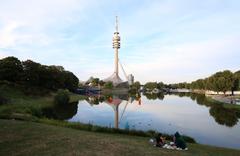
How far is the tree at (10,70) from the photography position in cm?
6719

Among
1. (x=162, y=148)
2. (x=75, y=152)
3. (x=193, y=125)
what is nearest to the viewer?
(x=75, y=152)

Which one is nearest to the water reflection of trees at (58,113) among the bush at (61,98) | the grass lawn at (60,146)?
the bush at (61,98)

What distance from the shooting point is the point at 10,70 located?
67688mm

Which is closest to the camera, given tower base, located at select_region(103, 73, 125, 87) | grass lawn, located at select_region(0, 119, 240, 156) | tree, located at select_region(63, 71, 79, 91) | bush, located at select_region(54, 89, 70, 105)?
grass lawn, located at select_region(0, 119, 240, 156)

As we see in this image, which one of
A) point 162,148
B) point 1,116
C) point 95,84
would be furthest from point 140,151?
point 95,84

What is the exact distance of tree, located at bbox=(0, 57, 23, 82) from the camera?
220ft

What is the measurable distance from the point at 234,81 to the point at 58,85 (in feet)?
165

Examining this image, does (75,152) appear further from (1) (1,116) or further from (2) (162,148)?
(1) (1,116)

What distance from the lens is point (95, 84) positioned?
17825 cm

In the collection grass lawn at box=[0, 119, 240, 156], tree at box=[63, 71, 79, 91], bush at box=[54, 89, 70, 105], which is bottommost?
grass lawn at box=[0, 119, 240, 156]

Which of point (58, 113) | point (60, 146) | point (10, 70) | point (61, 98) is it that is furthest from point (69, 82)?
point (60, 146)

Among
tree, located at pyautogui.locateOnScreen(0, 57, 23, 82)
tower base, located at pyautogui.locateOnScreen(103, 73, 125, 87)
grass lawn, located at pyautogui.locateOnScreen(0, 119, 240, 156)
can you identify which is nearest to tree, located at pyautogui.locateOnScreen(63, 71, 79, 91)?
tree, located at pyautogui.locateOnScreen(0, 57, 23, 82)

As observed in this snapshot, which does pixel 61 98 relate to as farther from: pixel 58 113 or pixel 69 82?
pixel 69 82

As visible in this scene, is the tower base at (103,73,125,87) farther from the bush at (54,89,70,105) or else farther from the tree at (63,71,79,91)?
the bush at (54,89,70,105)
